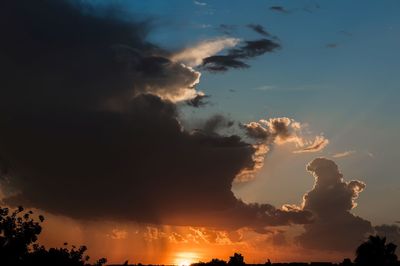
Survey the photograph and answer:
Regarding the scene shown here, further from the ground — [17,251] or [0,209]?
[0,209]

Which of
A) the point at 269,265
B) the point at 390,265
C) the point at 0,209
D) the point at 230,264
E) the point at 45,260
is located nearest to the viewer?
the point at 0,209

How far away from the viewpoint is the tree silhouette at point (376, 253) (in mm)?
117188

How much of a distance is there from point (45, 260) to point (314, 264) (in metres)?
61.0

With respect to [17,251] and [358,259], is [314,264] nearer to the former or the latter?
[358,259]

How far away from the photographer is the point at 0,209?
69.5m

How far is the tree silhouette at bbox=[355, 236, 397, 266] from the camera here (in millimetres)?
117188

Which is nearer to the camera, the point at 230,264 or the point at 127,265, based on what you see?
the point at 127,265

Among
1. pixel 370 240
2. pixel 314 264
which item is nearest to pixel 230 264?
pixel 314 264

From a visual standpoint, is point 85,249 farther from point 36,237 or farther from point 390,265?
point 390,265

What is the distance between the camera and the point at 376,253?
11869cm

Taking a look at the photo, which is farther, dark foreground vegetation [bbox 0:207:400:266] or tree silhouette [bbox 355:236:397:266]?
tree silhouette [bbox 355:236:397:266]

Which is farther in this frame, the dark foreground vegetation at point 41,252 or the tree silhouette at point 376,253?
the tree silhouette at point 376,253

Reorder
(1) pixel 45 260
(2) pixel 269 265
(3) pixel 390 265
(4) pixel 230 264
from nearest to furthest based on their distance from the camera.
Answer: (1) pixel 45 260 → (3) pixel 390 265 → (2) pixel 269 265 → (4) pixel 230 264

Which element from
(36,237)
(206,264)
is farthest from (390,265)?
(36,237)
